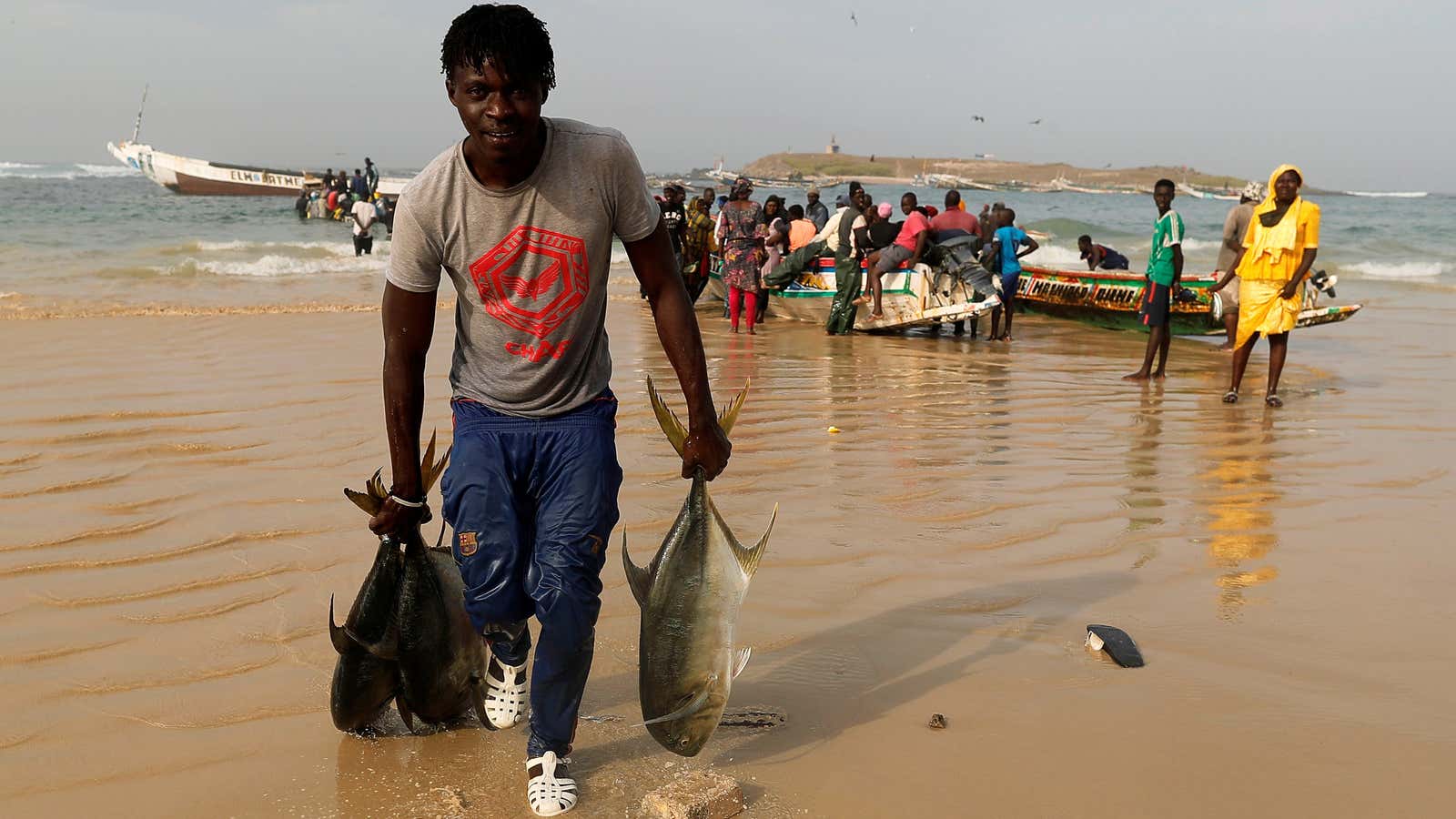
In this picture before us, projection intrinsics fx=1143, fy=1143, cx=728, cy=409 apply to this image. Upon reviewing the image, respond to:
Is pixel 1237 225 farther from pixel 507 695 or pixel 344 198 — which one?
pixel 344 198

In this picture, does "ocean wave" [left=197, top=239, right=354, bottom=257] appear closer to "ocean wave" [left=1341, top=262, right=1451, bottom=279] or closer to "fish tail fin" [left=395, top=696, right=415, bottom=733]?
"fish tail fin" [left=395, top=696, right=415, bottom=733]

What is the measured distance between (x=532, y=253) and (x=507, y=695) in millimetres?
1189

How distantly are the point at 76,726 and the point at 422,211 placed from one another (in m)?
1.79

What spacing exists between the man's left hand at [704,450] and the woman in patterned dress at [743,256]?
31.4 ft

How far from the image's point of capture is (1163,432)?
24.0ft

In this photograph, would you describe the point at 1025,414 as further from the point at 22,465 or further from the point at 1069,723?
the point at 22,465

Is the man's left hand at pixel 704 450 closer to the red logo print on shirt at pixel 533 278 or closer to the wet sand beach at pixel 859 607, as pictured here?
the red logo print on shirt at pixel 533 278

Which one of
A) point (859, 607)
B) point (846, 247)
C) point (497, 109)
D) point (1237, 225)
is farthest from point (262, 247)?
point (497, 109)

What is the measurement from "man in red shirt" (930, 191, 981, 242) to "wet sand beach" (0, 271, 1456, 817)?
15.1ft

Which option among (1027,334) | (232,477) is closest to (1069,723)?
(232,477)

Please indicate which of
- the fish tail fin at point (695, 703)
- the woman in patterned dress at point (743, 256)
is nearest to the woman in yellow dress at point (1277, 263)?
the woman in patterned dress at point (743, 256)

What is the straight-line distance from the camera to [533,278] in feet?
9.12

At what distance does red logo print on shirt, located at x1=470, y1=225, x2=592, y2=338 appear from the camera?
2740 millimetres

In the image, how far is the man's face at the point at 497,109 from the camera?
2582 millimetres
